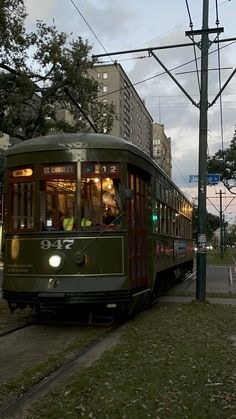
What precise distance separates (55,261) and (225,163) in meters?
31.7

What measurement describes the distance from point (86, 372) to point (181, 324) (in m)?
4.33

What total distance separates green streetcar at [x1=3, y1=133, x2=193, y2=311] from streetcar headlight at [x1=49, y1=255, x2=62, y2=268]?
18mm

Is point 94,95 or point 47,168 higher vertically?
point 94,95

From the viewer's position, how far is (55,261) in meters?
9.94

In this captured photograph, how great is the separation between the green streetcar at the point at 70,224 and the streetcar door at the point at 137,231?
4 centimetres

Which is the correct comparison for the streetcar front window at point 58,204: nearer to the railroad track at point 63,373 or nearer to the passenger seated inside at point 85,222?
the passenger seated inside at point 85,222

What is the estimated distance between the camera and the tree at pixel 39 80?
1491cm

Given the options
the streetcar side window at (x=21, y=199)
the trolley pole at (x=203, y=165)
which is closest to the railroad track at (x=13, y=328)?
the streetcar side window at (x=21, y=199)

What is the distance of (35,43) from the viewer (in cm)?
1571

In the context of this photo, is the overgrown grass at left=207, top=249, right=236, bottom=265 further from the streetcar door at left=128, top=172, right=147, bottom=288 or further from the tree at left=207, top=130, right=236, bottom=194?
the streetcar door at left=128, top=172, right=147, bottom=288

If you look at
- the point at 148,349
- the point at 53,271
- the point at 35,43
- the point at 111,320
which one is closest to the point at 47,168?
the point at 53,271

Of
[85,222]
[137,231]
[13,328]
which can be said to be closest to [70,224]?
[85,222]

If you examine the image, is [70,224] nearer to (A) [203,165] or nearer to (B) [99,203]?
(B) [99,203]

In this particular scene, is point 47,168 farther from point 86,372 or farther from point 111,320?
point 86,372
